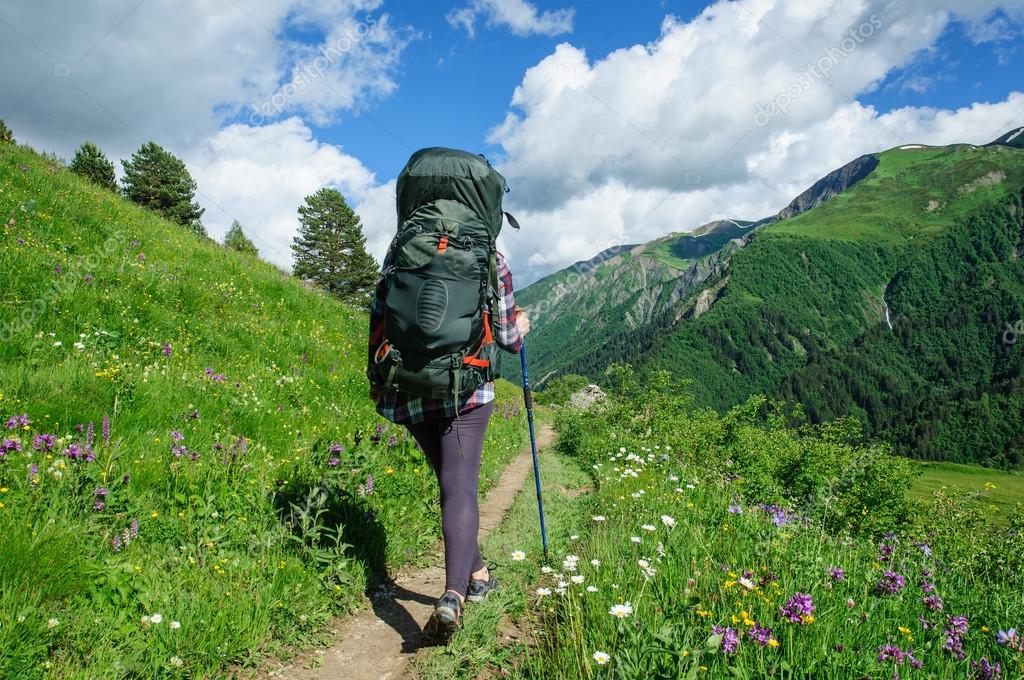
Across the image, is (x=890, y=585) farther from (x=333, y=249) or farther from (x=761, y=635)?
(x=333, y=249)

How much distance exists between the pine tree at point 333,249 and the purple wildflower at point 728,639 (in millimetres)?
58727

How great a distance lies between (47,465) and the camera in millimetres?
3809

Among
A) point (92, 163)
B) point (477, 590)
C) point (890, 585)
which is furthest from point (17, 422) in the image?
point (92, 163)

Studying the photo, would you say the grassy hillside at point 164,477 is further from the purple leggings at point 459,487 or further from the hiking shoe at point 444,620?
the purple leggings at point 459,487

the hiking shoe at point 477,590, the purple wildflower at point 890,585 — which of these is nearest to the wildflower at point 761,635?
the purple wildflower at point 890,585

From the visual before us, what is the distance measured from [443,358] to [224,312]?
797 centimetres

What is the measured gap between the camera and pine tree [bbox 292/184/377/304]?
60.4 meters

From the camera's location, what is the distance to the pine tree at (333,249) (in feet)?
198

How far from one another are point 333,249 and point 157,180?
17.1 m

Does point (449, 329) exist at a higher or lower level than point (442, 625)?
higher

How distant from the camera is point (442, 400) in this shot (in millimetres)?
3633

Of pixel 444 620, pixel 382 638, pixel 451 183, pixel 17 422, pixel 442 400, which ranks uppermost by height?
pixel 451 183

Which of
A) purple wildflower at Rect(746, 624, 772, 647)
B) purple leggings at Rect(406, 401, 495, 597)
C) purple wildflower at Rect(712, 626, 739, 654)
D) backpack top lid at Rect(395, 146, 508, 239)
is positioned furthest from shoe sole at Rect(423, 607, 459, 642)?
backpack top lid at Rect(395, 146, 508, 239)

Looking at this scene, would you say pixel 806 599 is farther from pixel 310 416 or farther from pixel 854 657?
pixel 310 416
